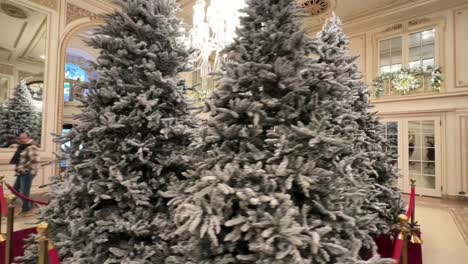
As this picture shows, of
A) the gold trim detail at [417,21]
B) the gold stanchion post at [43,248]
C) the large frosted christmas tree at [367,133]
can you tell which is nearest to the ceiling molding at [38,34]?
the gold stanchion post at [43,248]

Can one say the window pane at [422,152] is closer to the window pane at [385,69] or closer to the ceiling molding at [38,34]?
the window pane at [385,69]

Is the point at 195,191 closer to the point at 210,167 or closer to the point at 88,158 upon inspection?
the point at 210,167

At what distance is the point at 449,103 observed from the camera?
6812mm

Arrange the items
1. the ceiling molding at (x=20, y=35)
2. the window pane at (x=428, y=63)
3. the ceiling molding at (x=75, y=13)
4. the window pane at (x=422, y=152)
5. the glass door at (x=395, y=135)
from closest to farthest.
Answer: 1. the ceiling molding at (x=20, y=35)
2. the ceiling molding at (x=75, y=13)
3. the window pane at (x=422, y=152)
4. the window pane at (x=428, y=63)
5. the glass door at (x=395, y=135)

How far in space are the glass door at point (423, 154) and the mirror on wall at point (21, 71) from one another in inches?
344

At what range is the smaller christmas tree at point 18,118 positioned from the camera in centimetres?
531

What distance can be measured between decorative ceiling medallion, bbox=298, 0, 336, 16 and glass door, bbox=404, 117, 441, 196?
359cm

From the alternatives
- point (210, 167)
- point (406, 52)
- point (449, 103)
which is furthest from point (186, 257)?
point (406, 52)

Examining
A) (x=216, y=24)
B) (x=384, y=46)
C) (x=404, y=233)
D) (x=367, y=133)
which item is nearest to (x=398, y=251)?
(x=404, y=233)

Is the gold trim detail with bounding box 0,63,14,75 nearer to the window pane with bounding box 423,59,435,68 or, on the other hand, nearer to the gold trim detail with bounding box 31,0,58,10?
the gold trim detail with bounding box 31,0,58,10

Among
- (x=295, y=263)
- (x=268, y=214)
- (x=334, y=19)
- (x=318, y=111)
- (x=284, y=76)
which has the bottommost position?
(x=295, y=263)

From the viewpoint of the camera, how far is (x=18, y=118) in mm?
5422

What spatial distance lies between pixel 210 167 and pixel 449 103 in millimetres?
7524

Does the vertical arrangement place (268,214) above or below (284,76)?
below
